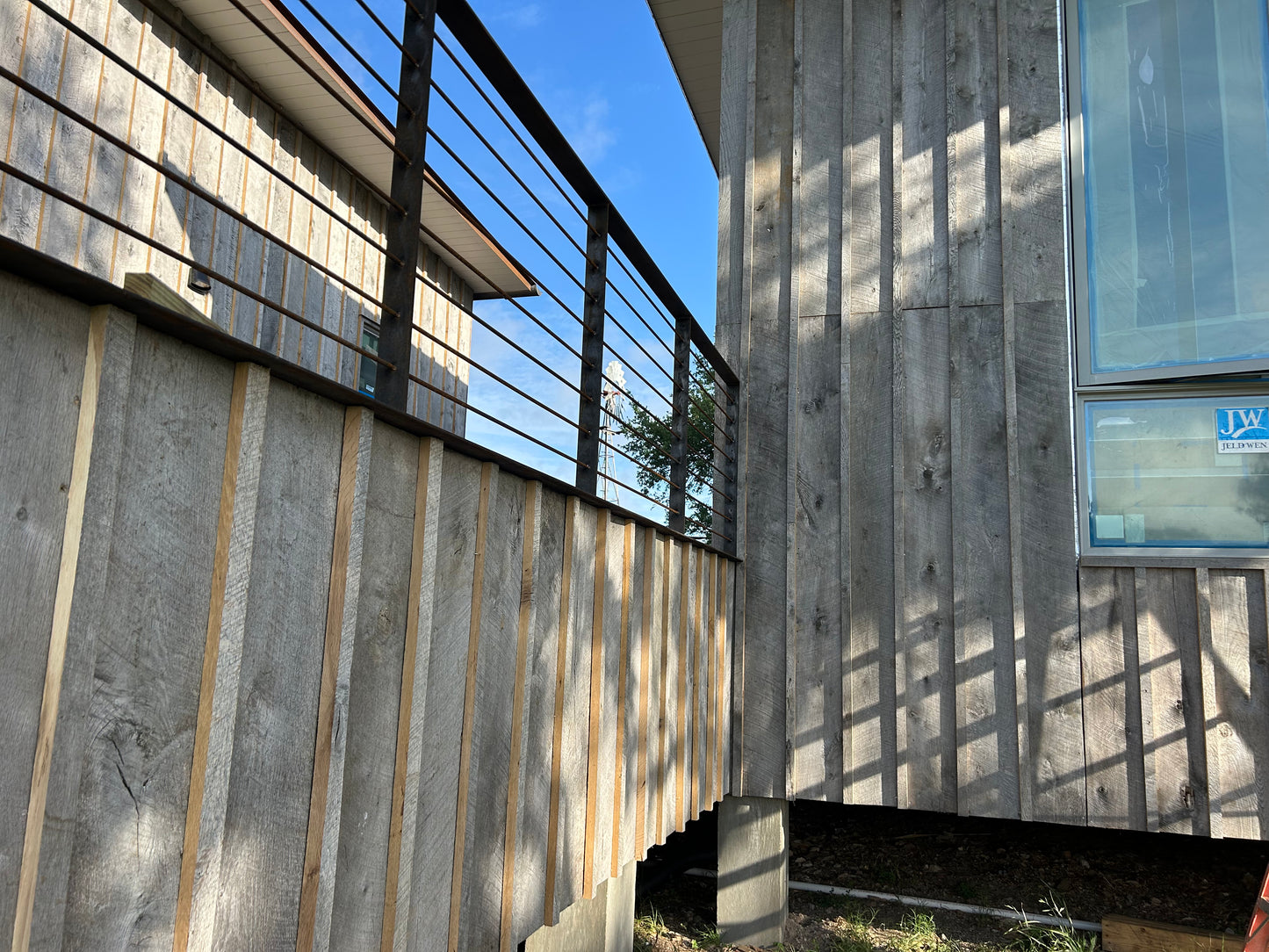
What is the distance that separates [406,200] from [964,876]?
4133mm

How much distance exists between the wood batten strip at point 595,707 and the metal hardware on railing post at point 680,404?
32.5 inches

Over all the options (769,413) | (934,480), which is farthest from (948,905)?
(769,413)

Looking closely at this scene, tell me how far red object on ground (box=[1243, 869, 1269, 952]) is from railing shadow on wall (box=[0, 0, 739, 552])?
6.88 feet

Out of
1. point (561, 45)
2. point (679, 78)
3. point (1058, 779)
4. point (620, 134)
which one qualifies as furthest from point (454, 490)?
point (620, 134)

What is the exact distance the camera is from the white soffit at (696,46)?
4.71 meters

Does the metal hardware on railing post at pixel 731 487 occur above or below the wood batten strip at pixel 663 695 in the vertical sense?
above

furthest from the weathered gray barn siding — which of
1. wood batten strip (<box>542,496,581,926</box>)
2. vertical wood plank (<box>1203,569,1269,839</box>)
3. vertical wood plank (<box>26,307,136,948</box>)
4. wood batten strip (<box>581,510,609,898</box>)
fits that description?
vertical wood plank (<box>26,307,136,948</box>)

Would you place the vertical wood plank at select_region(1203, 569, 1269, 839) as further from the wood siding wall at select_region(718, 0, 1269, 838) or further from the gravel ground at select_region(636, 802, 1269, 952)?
the gravel ground at select_region(636, 802, 1269, 952)

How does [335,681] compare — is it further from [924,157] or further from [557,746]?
[924,157]

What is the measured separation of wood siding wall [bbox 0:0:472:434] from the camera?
321 cm

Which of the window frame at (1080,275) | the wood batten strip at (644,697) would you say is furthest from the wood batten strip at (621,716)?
the window frame at (1080,275)

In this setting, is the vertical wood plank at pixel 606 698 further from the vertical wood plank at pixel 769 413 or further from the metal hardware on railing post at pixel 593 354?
the vertical wood plank at pixel 769 413

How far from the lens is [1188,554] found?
125 inches

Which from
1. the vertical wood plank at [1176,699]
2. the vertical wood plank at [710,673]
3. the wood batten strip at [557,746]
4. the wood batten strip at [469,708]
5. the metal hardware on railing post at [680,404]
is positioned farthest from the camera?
the vertical wood plank at [710,673]
